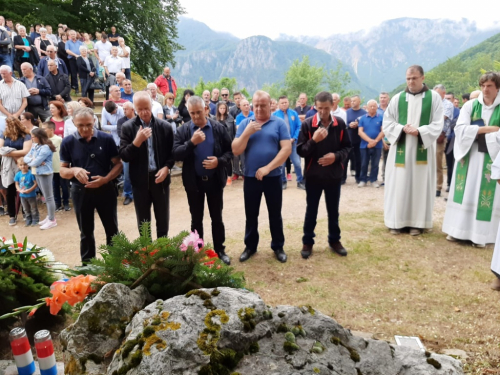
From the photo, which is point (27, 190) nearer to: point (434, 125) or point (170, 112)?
point (170, 112)

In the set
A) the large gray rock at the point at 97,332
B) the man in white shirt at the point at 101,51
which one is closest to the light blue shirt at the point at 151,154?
the large gray rock at the point at 97,332

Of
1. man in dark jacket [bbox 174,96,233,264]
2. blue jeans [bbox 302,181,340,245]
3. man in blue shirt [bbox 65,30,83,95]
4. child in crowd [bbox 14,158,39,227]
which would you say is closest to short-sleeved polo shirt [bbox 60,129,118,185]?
man in dark jacket [bbox 174,96,233,264]

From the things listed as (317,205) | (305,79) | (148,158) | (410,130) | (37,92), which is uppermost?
(305,79)

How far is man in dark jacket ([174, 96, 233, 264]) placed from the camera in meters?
4.61

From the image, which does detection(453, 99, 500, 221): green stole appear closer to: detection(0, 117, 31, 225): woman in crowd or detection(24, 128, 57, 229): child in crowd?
detection(24, 128, 57, 229): child in crowd

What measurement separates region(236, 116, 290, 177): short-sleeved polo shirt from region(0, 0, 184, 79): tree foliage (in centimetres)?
1979

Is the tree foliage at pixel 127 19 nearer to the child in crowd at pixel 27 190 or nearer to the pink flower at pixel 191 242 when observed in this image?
the child in crowd at pixel 27 190

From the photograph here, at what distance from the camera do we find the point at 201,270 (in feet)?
5.94

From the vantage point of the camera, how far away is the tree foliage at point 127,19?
20234 mm

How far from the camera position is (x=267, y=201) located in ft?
16.4

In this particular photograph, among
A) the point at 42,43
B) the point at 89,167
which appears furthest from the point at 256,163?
the point at 42,43

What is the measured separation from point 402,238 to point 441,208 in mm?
2179

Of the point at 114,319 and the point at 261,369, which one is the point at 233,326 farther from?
the point at 114,319

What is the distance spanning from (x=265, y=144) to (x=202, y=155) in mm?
781
